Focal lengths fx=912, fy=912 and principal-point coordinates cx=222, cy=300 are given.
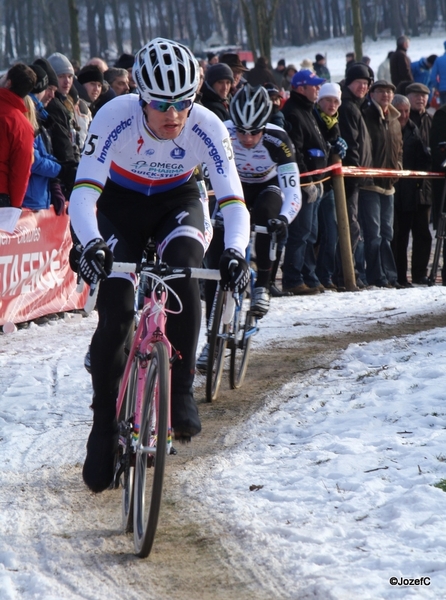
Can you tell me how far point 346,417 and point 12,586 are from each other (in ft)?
9.00

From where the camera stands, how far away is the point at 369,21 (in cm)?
6550

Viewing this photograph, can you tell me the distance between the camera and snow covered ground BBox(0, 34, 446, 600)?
12.2 feet

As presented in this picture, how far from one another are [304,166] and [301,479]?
269 inches

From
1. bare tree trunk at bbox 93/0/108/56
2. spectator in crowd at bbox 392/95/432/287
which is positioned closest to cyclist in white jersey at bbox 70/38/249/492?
spectator in crowd at bbox 392/95/432/287

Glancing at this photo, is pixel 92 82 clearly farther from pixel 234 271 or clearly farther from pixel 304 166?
pixel 234 271

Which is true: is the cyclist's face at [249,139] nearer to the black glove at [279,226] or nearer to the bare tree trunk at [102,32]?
the black glove at [279,226]

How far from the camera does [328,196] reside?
11.8m

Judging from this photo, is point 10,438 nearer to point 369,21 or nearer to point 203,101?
point 203,101

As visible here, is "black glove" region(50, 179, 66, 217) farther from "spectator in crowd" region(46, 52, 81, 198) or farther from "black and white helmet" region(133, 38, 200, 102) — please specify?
"black and white helmet" region(133, 38, 200, 102)

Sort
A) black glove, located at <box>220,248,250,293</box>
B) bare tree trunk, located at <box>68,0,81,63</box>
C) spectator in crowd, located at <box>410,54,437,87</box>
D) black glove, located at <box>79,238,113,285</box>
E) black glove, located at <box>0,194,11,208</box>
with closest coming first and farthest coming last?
1. black glove, located at <box>79,238,113,285</box>
2. black glove, located at <box>220,248,250,293</box>
3. black glove, located at <box>0,194,11,208</box>
4. spectator in crowd, located at <box>410,54,437,87</box>
5. bare tree trunk, located at <box>68,0,81,63</box>

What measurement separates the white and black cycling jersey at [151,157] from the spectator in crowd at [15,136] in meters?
3.98

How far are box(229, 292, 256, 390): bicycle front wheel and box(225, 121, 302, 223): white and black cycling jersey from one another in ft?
3.68

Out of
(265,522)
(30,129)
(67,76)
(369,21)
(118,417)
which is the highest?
(369,21)

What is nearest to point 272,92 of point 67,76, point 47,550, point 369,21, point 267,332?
point 67,76
